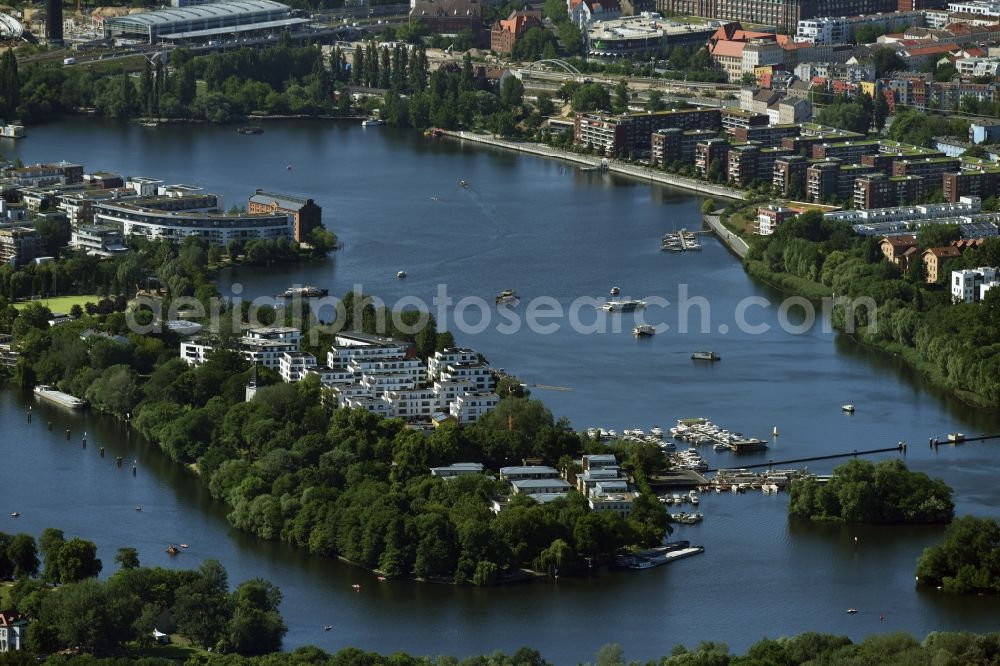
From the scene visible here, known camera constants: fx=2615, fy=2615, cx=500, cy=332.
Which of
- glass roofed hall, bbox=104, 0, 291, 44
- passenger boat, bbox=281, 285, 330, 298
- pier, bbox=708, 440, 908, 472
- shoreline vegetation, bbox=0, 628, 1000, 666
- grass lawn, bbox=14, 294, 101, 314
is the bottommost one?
shoreline vegetation, bbox=0, 628, 1000, 666

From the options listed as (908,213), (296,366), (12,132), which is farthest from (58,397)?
(12,132)

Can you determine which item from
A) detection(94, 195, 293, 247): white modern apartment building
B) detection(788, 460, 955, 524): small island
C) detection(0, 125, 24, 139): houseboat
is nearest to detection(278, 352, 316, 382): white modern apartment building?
detection(788, 460, 955, 524): small island

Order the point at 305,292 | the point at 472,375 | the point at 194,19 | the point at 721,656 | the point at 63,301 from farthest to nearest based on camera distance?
1. the point at 194,19
2. the point at 305,292
3. the point at 63,301
4. the point at 472,375
5. the point at 721,656

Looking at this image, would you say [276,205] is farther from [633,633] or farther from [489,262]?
[633,633]

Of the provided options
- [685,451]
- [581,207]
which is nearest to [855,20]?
[581,207]

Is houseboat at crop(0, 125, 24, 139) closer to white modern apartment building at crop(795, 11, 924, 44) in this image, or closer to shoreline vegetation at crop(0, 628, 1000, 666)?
white modern apartment building at crop(795, 11, 924, 44)

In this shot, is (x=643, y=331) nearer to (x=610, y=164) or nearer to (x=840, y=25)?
(x=610, y=164)
